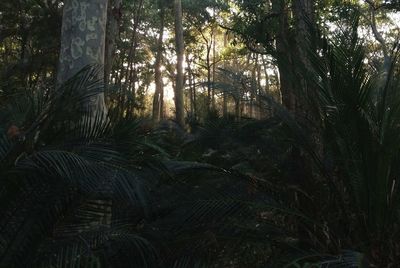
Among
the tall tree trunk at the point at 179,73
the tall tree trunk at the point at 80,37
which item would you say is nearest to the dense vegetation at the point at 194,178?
the tall tree trunk at the point at 80,37

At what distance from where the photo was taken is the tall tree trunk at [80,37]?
16.1ft

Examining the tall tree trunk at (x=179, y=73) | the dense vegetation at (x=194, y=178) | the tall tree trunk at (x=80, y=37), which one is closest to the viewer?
the dense vegetation at (x=194, y=178)

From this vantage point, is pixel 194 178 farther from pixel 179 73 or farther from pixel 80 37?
pixel 179 73

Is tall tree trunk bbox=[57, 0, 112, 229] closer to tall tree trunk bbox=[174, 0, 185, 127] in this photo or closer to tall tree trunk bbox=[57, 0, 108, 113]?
tall tree trunk bbox=[57, 0, 108, 113]

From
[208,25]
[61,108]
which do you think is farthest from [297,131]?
[208,25]

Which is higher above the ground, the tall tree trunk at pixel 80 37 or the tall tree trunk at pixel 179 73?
the tall tree trunk at pixel 179 73

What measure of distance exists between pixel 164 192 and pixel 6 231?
1.60 m

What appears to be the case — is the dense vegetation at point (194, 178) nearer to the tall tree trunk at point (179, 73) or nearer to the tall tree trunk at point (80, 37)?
the tall tree trunk at point (80, 37)

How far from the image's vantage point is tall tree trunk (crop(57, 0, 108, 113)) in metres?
4.92

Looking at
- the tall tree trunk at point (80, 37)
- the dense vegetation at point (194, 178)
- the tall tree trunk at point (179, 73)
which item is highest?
the tall tree trunk at point (179, 73)

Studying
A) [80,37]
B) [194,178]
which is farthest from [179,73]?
[194,178]

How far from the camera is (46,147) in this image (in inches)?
133

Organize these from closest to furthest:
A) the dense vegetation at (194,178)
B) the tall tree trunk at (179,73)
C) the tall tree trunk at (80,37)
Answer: the dense vegetation at (194,178) → the tall tree trunk at (80,37) → the tall tree trunk at (179,73)

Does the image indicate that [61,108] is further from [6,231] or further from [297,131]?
[297,131]
